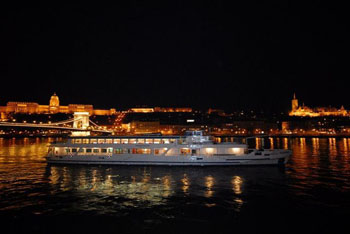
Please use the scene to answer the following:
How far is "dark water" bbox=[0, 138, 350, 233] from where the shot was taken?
617 inches

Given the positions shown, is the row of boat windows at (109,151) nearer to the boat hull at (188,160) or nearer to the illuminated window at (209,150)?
→ the boat hull at (188,160)

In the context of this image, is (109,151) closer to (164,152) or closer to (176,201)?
(164,152)

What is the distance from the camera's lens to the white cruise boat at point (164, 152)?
114ft

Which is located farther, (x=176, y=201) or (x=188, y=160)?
(x=188, y=160)

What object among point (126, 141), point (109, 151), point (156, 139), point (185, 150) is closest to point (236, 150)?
point (185, 150)

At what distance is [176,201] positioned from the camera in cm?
2006

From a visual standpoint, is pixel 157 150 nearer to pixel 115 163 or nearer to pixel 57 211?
pixel 115 163

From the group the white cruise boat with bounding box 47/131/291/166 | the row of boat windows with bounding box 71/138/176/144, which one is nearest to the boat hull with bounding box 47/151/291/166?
the white cruise boat with bounding box 47/131/291/166

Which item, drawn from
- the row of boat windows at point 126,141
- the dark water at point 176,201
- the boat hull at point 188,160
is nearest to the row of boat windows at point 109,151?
the boat hull at point 188,160

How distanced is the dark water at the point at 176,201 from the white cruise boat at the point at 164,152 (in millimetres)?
2393

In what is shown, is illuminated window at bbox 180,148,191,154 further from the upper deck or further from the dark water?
the dark water

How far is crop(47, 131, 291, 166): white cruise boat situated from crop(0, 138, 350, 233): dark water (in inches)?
94.2

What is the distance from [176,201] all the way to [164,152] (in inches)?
622

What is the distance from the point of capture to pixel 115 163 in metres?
36.2
